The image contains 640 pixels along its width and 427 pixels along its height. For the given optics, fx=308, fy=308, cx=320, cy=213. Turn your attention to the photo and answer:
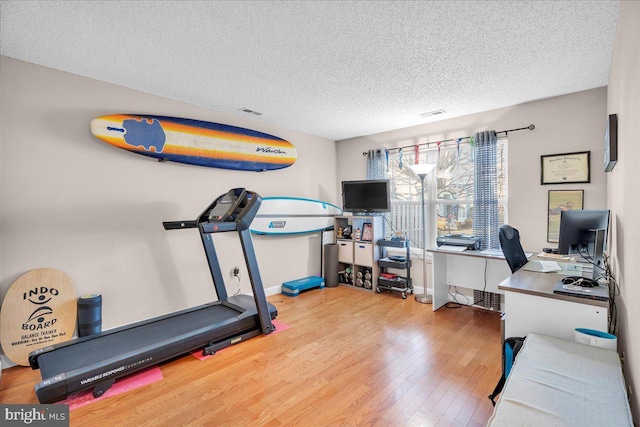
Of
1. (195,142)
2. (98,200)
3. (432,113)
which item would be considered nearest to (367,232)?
(432,113)

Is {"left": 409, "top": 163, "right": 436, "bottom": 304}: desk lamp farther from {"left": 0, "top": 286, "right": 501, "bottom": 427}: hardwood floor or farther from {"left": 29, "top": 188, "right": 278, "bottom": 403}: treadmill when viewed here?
{"left": 29, "top": 188, "right": 278, "bottom": 403}: treadmill

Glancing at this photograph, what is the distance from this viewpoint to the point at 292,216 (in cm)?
457

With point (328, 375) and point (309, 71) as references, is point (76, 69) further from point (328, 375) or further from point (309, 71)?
point (328, 375)

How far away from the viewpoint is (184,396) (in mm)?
2111

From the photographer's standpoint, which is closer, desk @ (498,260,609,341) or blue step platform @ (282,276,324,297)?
desk @ (498,260,609,341)

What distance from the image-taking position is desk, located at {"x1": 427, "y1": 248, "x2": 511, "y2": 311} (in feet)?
11.7

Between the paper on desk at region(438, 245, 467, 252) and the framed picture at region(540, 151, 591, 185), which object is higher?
the framed picture at region(540, 151, 591, 185)

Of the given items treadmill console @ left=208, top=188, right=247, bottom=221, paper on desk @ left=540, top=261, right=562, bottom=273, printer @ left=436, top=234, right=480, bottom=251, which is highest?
treadmill console @ left=208, top=188, right=247, bottom=221

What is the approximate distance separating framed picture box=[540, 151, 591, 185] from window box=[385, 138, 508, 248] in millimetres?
413

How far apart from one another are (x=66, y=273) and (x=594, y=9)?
4.35m

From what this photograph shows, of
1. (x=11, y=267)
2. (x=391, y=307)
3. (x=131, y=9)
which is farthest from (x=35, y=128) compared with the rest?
(x=391, y=307)

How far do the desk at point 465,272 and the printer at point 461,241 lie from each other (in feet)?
0.36

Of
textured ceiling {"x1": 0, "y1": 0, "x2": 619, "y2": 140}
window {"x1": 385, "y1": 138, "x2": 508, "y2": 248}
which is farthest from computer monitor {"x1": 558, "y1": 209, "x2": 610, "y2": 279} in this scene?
window {"x1": 385, "y1": 138, "x2": 508, "y2": 248}

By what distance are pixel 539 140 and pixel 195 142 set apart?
12.7 ft
